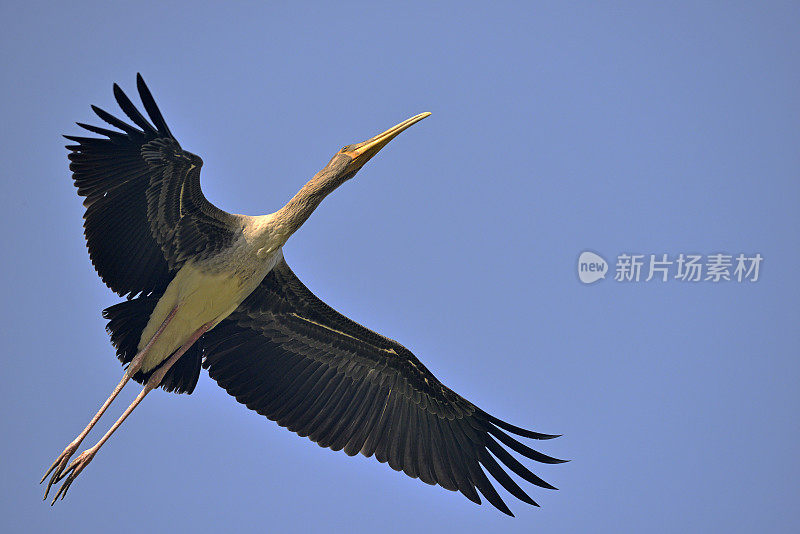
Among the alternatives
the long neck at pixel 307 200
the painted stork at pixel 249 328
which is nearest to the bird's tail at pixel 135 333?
the painted stork at pixel 249 328

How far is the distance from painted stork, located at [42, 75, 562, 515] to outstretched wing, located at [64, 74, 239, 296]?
13 millimetres

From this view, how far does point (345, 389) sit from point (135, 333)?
257cm

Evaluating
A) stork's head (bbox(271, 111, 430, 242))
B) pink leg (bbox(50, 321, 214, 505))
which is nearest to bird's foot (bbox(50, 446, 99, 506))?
pink leg (bbox(50, 321, 214, 505))

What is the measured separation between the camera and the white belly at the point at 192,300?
1259cm

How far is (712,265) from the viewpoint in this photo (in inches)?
709

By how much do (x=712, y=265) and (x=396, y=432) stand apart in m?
6.97

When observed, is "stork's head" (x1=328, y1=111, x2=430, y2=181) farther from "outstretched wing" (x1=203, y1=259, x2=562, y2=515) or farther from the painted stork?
"outstretched wing" (x1=203, y1=259, x2=562, y2=515)

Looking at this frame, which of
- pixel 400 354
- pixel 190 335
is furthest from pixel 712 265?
pixel 190 335

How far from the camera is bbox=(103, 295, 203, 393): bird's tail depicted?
1271cm

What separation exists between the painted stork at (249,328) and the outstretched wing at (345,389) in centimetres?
1

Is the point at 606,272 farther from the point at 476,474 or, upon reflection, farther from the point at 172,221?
the point at 172,221

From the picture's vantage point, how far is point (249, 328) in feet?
44.6

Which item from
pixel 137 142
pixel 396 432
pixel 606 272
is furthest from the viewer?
pixel 606 272

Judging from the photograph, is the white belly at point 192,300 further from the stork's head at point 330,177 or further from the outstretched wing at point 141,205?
the stork's head at point 330,177
